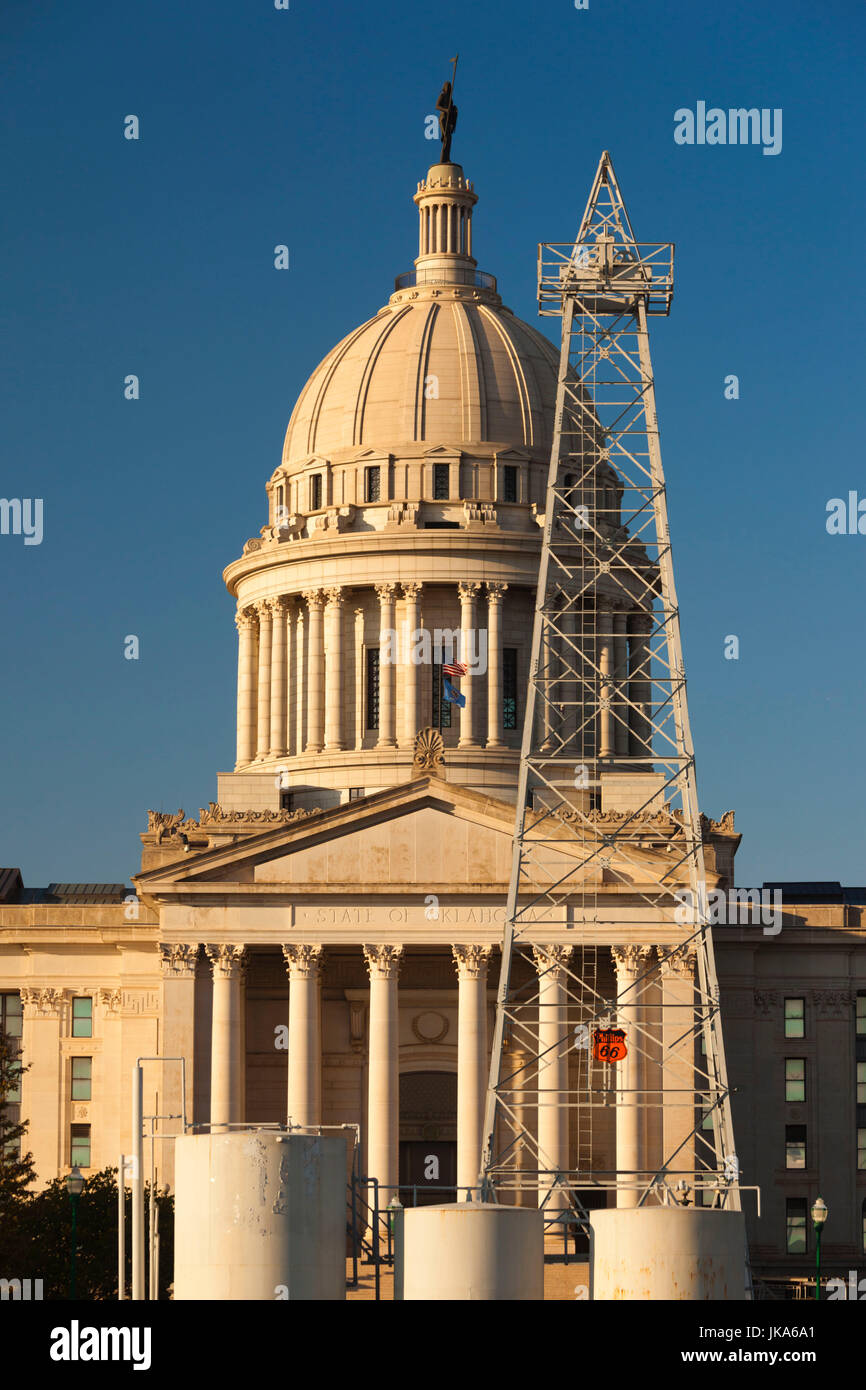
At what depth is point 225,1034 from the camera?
99375 millimetres

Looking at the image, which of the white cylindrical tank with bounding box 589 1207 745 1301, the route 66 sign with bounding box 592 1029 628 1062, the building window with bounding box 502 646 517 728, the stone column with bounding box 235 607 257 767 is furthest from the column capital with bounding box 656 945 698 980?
the white cylindrical tank with bounding box 589 1207 745 1301

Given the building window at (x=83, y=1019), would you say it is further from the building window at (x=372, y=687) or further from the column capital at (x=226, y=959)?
the building window at (x=372, y=687)

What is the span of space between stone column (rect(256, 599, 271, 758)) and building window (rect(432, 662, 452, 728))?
8041 millimetres

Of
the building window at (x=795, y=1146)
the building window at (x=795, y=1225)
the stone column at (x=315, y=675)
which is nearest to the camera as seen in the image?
the building window at (x=795, y=1225)

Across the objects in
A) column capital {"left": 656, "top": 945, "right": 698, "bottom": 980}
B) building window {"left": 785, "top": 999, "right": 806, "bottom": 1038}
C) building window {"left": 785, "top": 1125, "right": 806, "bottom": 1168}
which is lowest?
building window {"left": 785, "top": 1125, "right": 806, "bottom": 1168}

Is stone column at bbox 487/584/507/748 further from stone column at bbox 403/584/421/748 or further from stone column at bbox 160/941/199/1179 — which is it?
stone column at bbox 160/941/199/1179

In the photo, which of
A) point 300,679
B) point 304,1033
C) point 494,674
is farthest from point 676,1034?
point 300,679

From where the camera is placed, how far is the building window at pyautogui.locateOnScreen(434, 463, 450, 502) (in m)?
121

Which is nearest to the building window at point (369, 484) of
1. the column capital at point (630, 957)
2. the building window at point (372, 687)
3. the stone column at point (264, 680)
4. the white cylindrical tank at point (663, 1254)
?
the stone column at point (264, 680)

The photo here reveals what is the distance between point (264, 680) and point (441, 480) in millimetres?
12076

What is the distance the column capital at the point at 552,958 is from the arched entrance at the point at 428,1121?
8.77 metres

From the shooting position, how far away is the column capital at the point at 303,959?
329 ft
